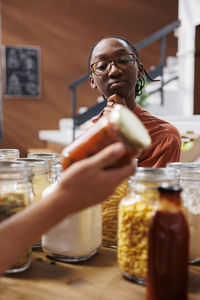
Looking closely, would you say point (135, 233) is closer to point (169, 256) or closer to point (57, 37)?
point (169, 256)

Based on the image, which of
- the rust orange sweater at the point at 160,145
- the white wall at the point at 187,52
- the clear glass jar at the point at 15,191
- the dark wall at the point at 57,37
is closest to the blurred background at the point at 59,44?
the dark wall at the point at 57,37

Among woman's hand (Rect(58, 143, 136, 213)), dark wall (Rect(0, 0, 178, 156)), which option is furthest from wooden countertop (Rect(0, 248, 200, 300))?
dark wall (Rect(0, 0, 178, 156))

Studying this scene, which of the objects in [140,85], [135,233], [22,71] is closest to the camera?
[135,233]

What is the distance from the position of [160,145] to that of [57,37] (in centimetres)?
454

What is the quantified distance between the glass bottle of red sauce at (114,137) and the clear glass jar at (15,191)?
78 mm

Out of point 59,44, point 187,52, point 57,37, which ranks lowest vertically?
point 187,52

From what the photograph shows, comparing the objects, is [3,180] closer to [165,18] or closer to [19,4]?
[19,4]

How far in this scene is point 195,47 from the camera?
3.49m

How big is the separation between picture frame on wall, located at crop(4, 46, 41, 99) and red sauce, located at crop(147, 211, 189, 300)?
4.88 metres

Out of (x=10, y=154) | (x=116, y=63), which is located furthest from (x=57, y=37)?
(x=10, y=154)

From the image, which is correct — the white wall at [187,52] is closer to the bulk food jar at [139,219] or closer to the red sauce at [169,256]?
the bulk food jar at [139,219]

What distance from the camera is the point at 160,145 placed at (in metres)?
1.16

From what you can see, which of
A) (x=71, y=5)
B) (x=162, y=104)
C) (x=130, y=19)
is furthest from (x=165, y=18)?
(x=162, y=104)

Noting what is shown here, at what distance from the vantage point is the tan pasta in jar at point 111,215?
2.23ft
